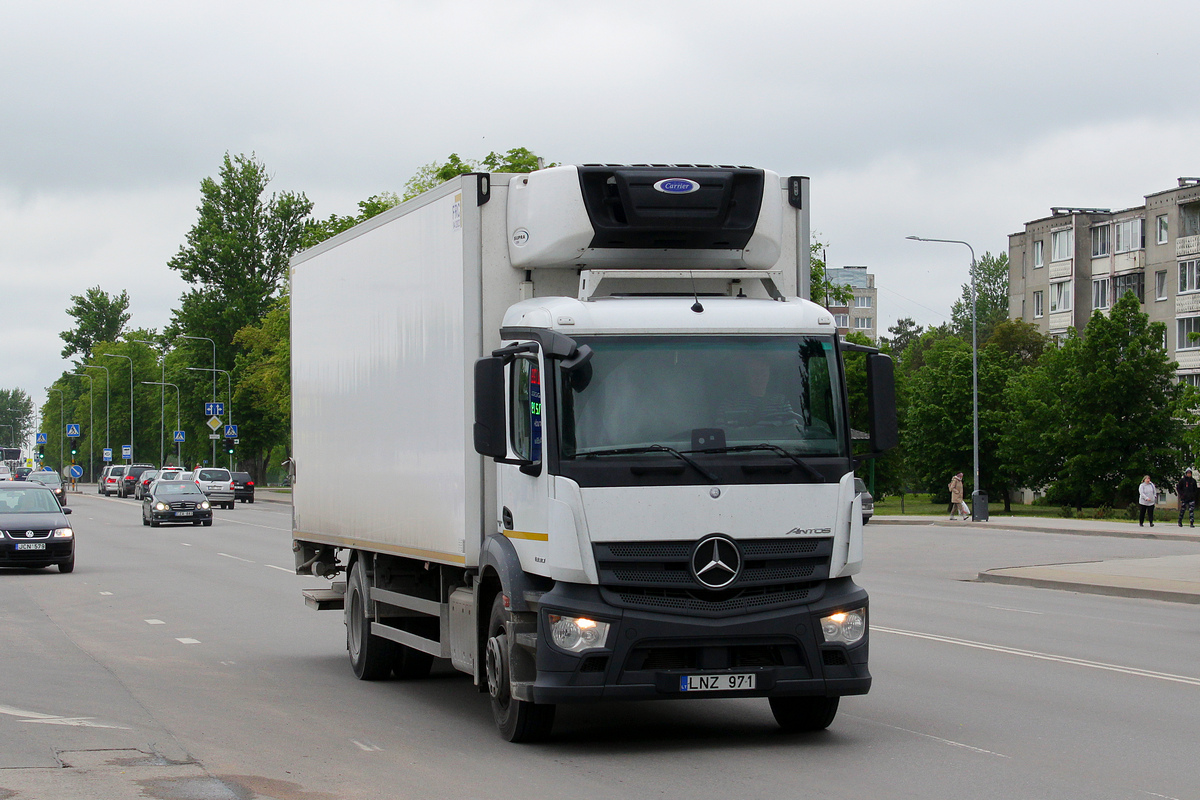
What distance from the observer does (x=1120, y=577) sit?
940 inches

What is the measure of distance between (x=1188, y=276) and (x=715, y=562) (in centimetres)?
7461

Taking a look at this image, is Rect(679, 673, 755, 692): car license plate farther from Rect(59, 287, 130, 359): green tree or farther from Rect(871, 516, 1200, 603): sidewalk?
Rect(59, 287, 130, 359): green tree

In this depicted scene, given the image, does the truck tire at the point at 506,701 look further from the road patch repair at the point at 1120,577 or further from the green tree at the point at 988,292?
the green tree at the point at 988,292

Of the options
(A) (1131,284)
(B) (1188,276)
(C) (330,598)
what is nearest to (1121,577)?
(C) (330,598)

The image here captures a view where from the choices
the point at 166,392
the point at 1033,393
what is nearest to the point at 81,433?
the point at 166,392

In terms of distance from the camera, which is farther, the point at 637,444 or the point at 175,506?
the point at 175,506

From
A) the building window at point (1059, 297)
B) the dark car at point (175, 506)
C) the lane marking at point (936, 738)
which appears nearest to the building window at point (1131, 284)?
the building window at point (1059, 297)

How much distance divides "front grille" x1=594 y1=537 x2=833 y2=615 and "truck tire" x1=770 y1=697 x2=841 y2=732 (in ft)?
3.25

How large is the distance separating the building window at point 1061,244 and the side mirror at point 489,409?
284 ft

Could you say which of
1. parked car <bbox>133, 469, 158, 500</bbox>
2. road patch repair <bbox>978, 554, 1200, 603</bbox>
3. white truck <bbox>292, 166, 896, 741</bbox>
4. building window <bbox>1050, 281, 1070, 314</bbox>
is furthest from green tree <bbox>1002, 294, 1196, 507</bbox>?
white truck <bbox>292, 166, 896, 741</bbox>

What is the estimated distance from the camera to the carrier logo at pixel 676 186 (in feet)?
29.2

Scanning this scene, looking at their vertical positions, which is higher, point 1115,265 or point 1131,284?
point 1115,265

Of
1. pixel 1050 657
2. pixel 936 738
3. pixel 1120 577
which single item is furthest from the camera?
pixel 1120 577

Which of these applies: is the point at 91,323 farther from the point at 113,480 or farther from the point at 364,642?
the point at 364,642
